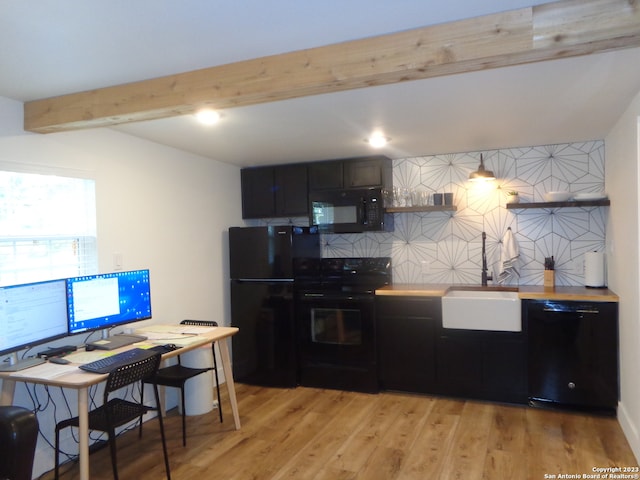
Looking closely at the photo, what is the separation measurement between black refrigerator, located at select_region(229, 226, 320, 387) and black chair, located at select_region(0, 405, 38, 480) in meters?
2.61

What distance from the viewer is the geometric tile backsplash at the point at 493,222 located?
4.11m

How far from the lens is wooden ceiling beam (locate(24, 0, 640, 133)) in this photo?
5.39 ft

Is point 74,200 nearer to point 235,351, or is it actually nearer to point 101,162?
point 101,162

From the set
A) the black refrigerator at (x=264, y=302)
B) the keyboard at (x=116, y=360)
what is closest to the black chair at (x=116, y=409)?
the keyboard at (x=116, y=360)

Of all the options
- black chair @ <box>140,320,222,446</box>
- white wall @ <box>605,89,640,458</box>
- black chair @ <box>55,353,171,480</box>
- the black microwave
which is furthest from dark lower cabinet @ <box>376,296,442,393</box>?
black chair @ <box>55,353,171,480</box>

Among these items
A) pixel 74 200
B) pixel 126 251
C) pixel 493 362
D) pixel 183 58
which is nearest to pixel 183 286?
pixel 126 251

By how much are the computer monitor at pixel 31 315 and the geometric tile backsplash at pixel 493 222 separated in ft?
9.21

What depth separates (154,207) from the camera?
149 inches

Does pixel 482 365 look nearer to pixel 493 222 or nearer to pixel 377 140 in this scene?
pixel 493 222

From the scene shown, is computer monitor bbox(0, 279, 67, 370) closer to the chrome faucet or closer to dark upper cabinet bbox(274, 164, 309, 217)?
dark upper cabinet bbox(274, 164, 309, 217)

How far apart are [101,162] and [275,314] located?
2027mm

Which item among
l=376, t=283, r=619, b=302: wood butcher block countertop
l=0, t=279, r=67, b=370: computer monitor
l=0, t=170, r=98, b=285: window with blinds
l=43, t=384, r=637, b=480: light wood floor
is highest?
l=0, t=170, r=98, b=285: window with blinds

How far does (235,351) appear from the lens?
4594 millimetres

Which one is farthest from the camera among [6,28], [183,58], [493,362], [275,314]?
[275,314]
